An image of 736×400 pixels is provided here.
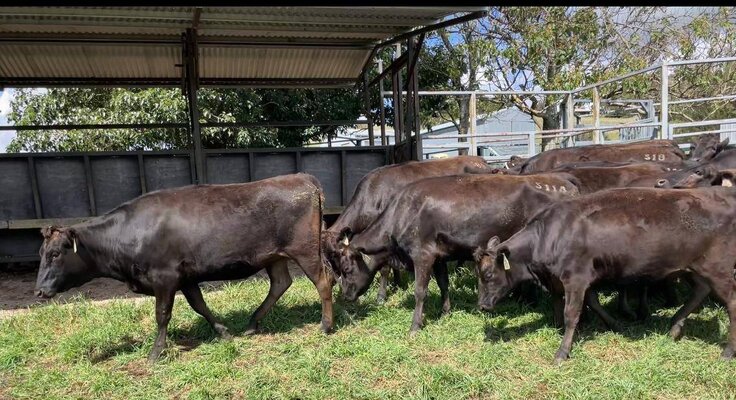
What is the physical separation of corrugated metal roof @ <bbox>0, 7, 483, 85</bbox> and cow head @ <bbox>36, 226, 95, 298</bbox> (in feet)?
8.36

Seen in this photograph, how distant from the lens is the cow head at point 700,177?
5668 millimetres

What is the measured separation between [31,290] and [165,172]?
240 centimetres

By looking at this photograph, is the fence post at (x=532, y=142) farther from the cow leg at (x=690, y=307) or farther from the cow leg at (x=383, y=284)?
the cow leg at (x=690, y=307)

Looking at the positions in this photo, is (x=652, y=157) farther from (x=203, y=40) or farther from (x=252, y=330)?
(x=203, y=40)

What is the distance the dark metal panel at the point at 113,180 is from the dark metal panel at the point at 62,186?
0.54 feet

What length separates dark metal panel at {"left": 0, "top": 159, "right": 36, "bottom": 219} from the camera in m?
7.39

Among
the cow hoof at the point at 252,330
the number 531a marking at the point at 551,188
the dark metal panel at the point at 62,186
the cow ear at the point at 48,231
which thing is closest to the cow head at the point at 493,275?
the number 531a marking at the point at 551,188

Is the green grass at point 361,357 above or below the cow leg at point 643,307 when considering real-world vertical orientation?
below

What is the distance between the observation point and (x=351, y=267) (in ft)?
20.2

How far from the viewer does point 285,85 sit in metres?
11.2

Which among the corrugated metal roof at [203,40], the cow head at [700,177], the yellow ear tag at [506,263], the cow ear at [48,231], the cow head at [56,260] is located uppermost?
the corrugated metal roof at [203,40]

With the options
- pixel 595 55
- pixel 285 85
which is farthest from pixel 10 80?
pixel 595 55

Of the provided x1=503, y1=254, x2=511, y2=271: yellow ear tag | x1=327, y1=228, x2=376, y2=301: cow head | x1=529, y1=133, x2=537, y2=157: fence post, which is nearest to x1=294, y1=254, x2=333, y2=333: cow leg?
x1=327, y1=228, x2=376, y2=301: cow head

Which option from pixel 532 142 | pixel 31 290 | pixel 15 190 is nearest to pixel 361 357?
pixel 31 290
